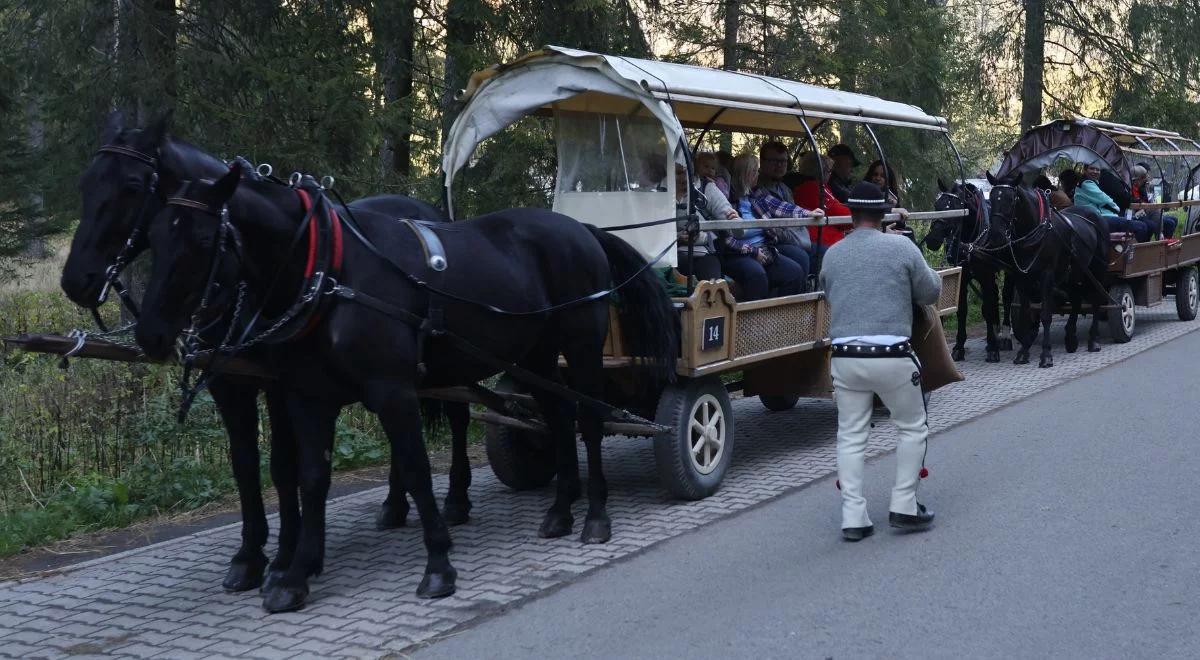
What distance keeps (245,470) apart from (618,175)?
3.27m

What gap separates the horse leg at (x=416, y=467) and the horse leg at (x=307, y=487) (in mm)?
278

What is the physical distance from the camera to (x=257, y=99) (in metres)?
11.7

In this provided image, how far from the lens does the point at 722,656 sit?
4.84 metres

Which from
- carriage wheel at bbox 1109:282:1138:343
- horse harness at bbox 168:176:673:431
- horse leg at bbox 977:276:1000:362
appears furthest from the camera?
carriage wheel at bbox 1109:282:1138:343

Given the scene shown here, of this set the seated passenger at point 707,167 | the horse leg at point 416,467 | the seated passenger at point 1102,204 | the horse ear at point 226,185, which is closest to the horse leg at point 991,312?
the seated passenger at point 1102,204

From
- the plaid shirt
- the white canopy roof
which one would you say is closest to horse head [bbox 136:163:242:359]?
the white canopy roof

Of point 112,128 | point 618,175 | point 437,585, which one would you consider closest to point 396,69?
point 618,175

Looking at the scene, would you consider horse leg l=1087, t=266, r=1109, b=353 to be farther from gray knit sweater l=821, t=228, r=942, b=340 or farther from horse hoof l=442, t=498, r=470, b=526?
horse hoof l=442, t=498, r=470, b=526

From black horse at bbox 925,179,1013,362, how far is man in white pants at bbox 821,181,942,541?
6108 millimetres

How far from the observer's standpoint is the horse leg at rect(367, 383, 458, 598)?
570cm

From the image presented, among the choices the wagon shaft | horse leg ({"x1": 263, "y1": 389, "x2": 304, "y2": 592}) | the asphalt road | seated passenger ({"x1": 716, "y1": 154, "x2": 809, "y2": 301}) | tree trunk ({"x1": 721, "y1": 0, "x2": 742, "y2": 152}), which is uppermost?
tree trunk ({"x1": 721, "y1": 0, "x2": 742, "y2": 152})

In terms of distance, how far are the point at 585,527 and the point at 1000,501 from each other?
2534 millimetres

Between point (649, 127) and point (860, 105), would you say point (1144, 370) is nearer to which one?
point (860, 105)

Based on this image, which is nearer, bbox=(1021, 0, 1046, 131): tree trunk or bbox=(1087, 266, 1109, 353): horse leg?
bbox=(1087, 266, 1109, 353): horse leg
